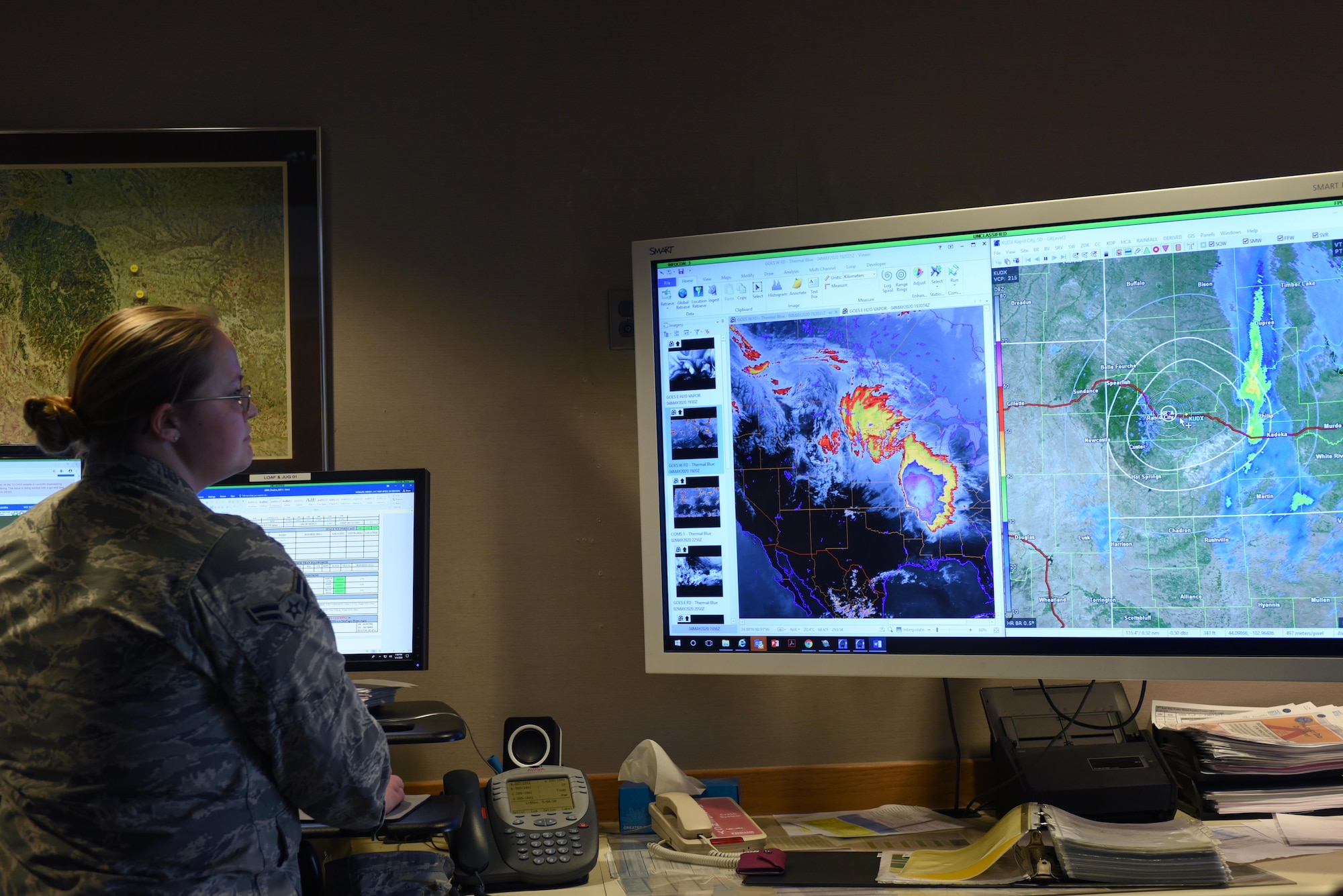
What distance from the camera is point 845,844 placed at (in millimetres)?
1562

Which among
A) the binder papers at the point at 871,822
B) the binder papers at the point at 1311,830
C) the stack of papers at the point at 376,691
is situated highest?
the stack of papers at the point at 376,691

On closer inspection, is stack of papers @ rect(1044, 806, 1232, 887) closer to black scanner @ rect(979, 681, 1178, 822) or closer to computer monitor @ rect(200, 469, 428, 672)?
black scanner @ rect(979, 681, 1178, 822)

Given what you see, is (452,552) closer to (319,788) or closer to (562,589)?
(562,589)

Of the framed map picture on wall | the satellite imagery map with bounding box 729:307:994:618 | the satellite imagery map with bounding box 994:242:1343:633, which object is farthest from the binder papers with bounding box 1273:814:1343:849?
the framed map picture on wall

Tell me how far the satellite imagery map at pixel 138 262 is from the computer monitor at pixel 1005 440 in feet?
2.39

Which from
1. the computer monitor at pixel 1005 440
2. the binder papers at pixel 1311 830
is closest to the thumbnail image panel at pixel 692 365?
the computer monitor at pixel 1005 440

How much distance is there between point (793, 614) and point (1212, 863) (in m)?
0.68

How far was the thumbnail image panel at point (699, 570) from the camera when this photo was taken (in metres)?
1.65

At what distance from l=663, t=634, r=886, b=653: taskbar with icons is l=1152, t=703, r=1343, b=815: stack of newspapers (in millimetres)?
557

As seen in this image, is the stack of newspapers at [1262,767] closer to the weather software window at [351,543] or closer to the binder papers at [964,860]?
the binder papers at [964,860]

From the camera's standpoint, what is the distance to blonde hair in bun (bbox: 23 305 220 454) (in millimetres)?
1049

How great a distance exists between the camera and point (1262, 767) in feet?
5.10

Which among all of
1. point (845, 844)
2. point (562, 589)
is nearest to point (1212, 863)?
point (845, 844)

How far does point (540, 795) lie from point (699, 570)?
45 cm
